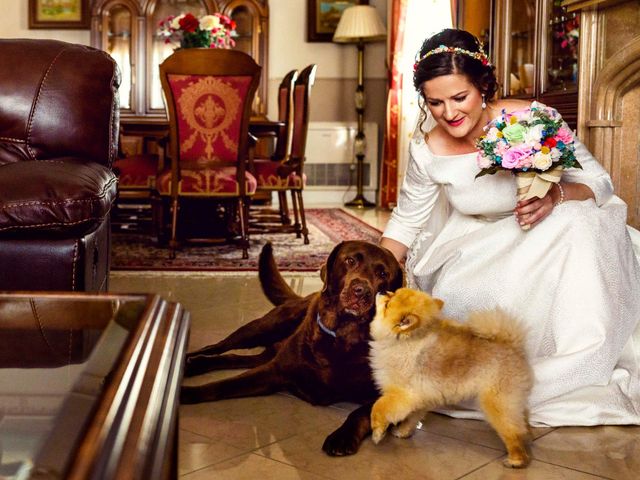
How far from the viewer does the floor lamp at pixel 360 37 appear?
782cm

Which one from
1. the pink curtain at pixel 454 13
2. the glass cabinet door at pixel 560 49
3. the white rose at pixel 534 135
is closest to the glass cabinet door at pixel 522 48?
the glass cabinet door at pixel 560 49

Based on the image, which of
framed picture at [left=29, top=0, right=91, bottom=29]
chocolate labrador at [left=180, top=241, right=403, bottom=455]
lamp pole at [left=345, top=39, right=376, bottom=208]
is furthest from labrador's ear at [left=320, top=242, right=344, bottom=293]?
framed picture at [left=29, top=0, right=91, bottom=29]

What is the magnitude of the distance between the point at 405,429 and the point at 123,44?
6.97 metres

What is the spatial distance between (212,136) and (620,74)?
2.20m

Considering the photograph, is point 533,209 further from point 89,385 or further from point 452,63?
point 89,385

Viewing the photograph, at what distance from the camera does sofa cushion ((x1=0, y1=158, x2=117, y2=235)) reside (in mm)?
2133

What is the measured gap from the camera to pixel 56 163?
2.41 m

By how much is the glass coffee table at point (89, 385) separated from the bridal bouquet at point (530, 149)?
1220 millimetres

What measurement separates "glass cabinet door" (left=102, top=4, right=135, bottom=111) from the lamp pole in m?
2.17

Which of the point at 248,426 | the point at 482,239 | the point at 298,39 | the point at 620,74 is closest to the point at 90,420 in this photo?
the point at 248,426

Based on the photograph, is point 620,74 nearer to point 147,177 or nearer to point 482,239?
point 482,239

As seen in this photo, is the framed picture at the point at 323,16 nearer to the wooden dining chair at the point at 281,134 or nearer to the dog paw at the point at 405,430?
the wooden dining chair at the point at 281,134

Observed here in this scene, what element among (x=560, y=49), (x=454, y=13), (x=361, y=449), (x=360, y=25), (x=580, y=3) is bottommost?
(x=361, y=449)

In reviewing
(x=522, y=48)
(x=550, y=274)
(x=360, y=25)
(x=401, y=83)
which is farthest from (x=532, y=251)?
(x=360, y=25)
